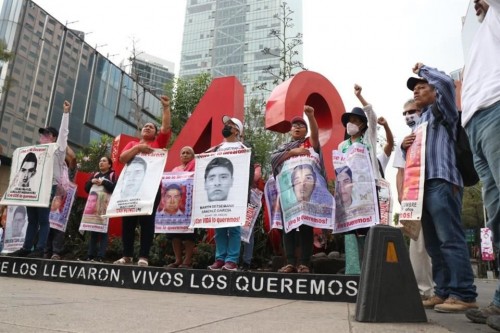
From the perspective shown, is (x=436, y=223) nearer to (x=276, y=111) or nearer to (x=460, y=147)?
(x=460, y=147)

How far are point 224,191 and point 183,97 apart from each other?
17.6m

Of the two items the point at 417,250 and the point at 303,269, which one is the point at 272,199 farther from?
the point at 417,250

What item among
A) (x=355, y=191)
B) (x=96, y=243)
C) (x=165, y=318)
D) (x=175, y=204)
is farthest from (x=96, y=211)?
(x=165, y=318)

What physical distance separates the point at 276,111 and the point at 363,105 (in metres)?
2.63

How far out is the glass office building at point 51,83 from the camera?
30125 mm

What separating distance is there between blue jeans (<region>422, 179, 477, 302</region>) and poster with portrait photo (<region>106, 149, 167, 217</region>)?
2.98m

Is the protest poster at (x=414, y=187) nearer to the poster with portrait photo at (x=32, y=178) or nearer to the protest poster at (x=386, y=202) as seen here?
the protest poster at (x=386, y=202)

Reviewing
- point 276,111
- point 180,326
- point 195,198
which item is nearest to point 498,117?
point 180,326

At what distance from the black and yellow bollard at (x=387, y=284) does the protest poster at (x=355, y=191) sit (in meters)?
1.57

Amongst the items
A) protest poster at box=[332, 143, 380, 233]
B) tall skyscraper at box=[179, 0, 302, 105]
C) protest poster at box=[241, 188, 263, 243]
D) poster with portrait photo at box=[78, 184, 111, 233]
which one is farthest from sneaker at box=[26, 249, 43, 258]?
tall skyscraper at box=[179, 0, 302, 105]

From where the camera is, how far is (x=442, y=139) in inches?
119

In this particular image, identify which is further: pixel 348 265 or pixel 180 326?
pixel 348 265

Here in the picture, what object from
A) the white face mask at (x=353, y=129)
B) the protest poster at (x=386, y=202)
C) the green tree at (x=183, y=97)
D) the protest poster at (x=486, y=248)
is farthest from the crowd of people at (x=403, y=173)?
the protest poster at (x=486, y=248)

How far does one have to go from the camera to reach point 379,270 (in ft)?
7.25
